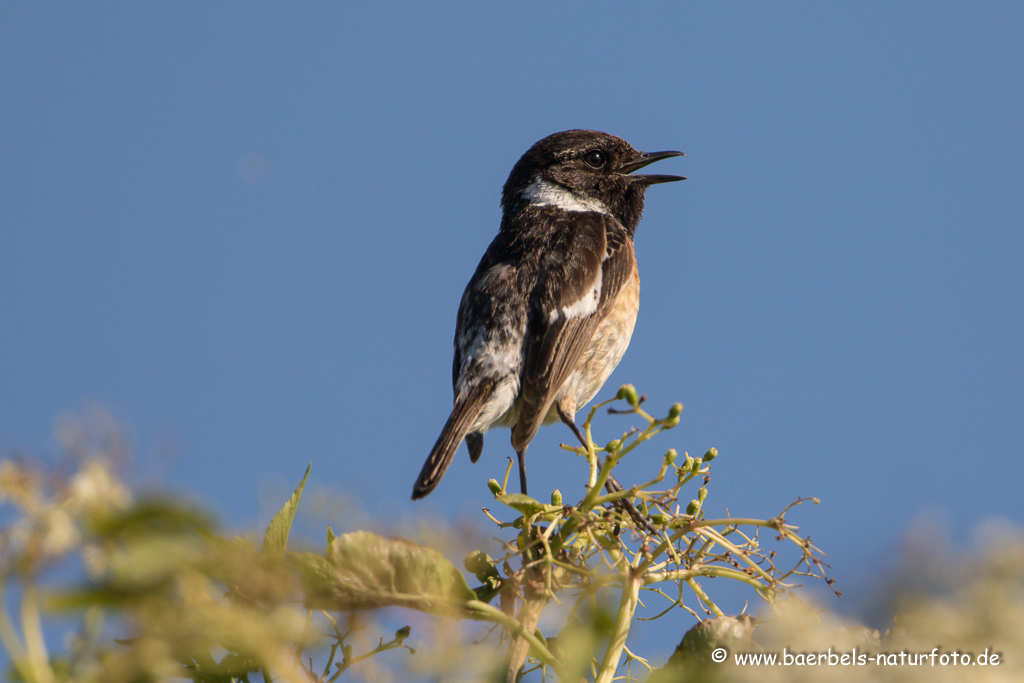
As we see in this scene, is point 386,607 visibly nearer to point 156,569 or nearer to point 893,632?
point 156,569

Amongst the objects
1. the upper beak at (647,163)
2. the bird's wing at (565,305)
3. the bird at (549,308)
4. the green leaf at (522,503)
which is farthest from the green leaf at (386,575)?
the upper beak at (647,163)

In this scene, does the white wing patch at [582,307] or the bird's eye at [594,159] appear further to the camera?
Answer: the bird's eye at [594,159]

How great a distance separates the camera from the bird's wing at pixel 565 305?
14.2 ft

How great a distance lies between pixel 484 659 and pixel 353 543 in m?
0.32

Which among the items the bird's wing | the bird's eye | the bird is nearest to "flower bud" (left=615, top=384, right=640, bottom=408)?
the bird

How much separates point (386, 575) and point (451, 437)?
8.00 feet

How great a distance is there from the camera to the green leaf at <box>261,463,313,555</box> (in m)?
1.03

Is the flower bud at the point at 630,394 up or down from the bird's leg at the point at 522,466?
down

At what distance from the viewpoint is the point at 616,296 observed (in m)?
4.83

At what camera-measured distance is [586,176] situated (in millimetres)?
5676

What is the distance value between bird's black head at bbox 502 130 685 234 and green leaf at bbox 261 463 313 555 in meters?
4.63

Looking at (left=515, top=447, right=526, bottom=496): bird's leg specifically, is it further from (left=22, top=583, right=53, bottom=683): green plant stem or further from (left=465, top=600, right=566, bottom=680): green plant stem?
(left=22, top=583, right=53, bottom=683): green plant stem

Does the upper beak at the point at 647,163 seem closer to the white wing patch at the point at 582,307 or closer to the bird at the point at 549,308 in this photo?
the bird at the point at 549,308

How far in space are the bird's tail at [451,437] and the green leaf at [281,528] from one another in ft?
7.05
